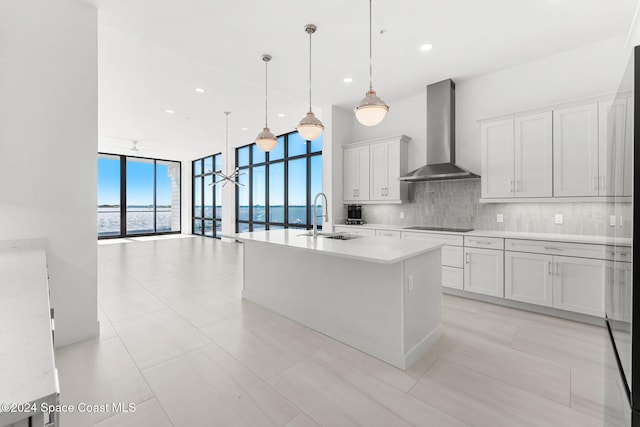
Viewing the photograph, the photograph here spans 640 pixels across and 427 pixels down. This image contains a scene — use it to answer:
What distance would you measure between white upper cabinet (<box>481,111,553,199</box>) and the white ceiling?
0.89 metres

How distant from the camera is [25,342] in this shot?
0.74m

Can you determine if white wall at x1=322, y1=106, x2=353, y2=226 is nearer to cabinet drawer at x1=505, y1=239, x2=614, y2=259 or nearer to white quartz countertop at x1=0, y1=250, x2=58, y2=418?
cabinet drawer at x1=505, y1=239, x2=614, y2=259

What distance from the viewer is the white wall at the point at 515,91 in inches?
126

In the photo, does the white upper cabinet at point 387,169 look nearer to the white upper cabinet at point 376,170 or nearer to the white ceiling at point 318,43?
the white upper cabinet at point 376,170

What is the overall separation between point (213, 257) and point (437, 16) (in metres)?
5.95

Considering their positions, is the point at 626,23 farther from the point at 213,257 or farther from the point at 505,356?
the point at 213,257

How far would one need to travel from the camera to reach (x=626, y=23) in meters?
2.84

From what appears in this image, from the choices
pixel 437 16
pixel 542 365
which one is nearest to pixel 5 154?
pixel 437 16

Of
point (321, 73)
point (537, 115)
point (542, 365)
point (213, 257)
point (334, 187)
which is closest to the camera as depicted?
point (542, 365)

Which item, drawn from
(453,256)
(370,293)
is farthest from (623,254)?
(453,256)

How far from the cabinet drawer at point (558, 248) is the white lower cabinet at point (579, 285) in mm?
53

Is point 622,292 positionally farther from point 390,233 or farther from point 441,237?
point 390,233

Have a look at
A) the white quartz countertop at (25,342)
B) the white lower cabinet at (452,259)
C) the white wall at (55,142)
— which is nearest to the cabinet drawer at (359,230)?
the white lower cabinet at (452,259)

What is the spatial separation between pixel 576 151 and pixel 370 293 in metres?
2.91
